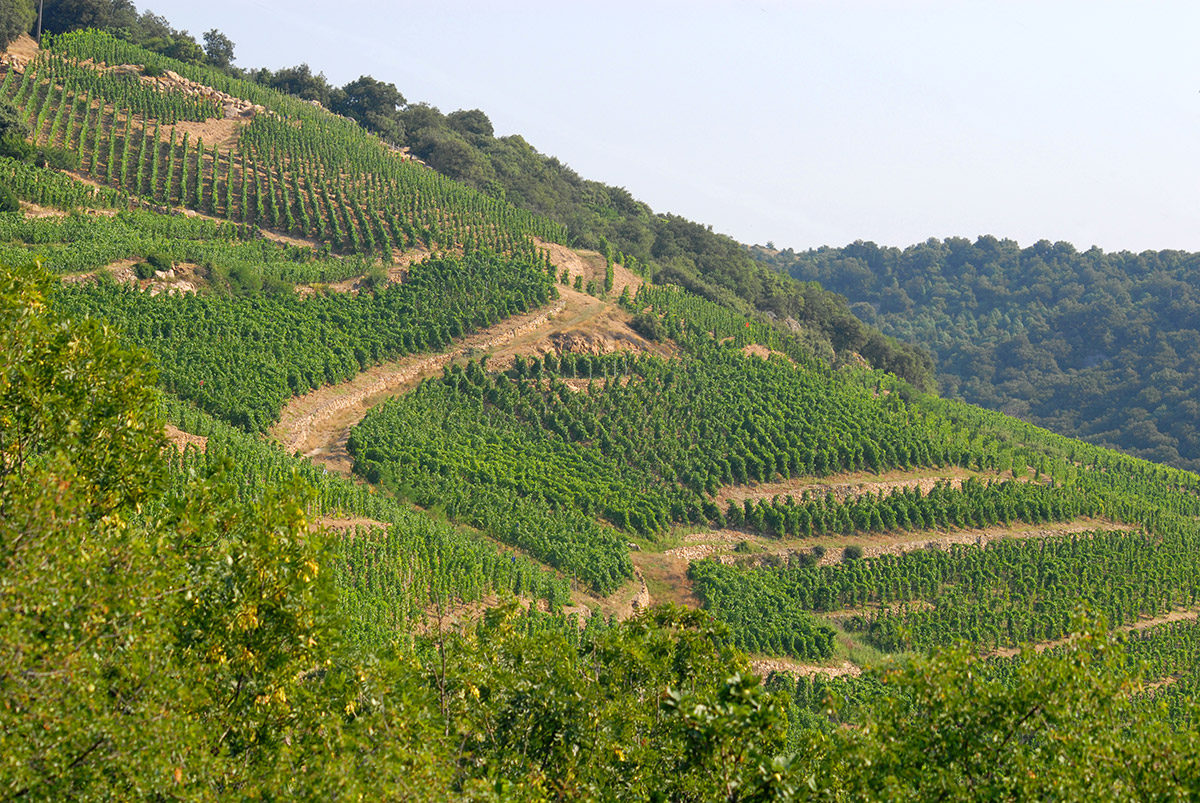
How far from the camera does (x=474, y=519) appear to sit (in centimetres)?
3139

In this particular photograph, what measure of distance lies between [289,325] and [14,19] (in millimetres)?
35050

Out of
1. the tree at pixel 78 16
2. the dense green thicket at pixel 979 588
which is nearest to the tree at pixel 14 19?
the tree at pixel 78 16

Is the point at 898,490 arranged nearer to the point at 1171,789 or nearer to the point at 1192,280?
the point at 1171,789

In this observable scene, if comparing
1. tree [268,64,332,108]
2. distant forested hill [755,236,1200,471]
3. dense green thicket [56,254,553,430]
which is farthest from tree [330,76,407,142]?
distant forested hill [755,236,1200,471]

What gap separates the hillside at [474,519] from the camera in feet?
27.8

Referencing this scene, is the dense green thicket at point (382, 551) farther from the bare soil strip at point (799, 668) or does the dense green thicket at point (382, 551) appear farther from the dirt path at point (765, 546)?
the bare soil strip at point (799, 668)

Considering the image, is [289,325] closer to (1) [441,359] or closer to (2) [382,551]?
(1) [441,359]

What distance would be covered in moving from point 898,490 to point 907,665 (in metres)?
33.0

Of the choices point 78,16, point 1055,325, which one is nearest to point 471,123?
point 78,16

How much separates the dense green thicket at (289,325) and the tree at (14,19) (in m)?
31.1

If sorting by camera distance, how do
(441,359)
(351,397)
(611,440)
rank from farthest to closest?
(441,359), (611,440), (351,397)

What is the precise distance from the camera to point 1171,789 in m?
8.65

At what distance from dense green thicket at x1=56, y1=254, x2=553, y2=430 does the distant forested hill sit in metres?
64.6

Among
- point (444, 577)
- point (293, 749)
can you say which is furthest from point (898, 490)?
point (293, 749)
